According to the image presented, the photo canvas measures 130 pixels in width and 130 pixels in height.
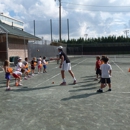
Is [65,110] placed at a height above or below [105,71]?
below

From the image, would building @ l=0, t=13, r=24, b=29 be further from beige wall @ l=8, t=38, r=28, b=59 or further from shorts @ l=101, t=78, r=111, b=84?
shorts @ l=101, t=78, r=111, b=84

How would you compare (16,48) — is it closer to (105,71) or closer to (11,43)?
(11,43)

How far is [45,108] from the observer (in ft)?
20.4

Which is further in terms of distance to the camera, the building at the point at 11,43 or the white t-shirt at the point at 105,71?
the building at the point at 11,43

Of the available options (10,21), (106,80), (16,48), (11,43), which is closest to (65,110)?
(106,80)

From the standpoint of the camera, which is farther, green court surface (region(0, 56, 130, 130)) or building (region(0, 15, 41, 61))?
building (region(0, 15, 41, 61))

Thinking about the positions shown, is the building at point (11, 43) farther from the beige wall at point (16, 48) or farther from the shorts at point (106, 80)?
the shorts at point (106, 80)

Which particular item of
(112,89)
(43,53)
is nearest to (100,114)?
(112,89)

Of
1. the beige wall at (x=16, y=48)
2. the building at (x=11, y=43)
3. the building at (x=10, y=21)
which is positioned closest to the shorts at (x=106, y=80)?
the building at (x=11, y=43)

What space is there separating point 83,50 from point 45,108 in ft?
174

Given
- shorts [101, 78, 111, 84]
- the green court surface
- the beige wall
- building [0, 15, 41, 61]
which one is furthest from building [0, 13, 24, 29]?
the green court surface

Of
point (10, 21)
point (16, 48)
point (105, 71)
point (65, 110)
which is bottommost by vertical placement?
point (65, 110)

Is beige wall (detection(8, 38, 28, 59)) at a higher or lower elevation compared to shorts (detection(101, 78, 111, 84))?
higher

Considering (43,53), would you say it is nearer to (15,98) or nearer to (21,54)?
(21,54)
